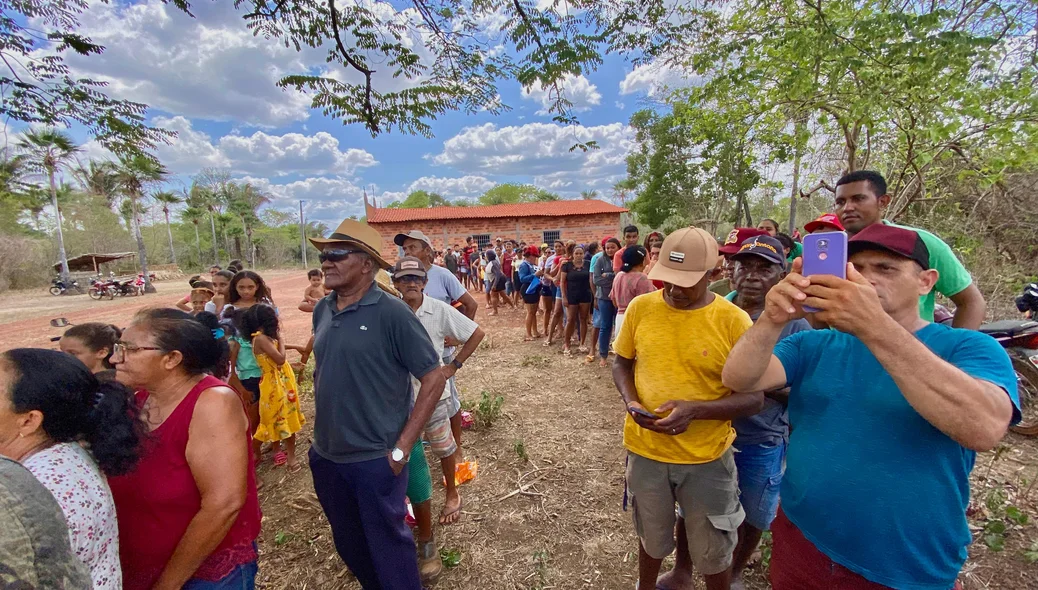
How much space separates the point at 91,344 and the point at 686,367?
9.56 feet

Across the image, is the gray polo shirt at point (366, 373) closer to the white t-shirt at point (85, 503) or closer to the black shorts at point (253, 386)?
the white t-shirt at point (85, 503)

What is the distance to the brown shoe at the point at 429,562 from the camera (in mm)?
2494

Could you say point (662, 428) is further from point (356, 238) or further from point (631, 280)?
point (631, 280)

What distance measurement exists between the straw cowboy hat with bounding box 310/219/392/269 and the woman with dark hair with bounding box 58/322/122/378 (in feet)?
3.72

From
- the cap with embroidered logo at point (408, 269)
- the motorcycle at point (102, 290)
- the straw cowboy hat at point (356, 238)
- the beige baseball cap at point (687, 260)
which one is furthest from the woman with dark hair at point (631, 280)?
the motorcycle at point (102, 290)

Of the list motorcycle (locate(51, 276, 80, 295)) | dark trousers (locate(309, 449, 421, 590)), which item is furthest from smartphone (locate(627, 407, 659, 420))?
motorcycle (locate(51, 276, 80, 295))

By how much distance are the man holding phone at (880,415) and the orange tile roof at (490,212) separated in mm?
24519

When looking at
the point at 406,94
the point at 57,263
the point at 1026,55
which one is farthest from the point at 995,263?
the point at 57,263

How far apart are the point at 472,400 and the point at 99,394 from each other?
393cm

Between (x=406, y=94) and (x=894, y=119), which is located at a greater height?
(x=406, y=94)

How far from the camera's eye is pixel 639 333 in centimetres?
200

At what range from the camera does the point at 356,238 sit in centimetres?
218

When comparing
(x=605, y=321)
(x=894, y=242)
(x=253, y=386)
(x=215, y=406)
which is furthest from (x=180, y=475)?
(x=605, y=321)

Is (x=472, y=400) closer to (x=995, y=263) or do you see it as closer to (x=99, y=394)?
(x=99, y=394)
